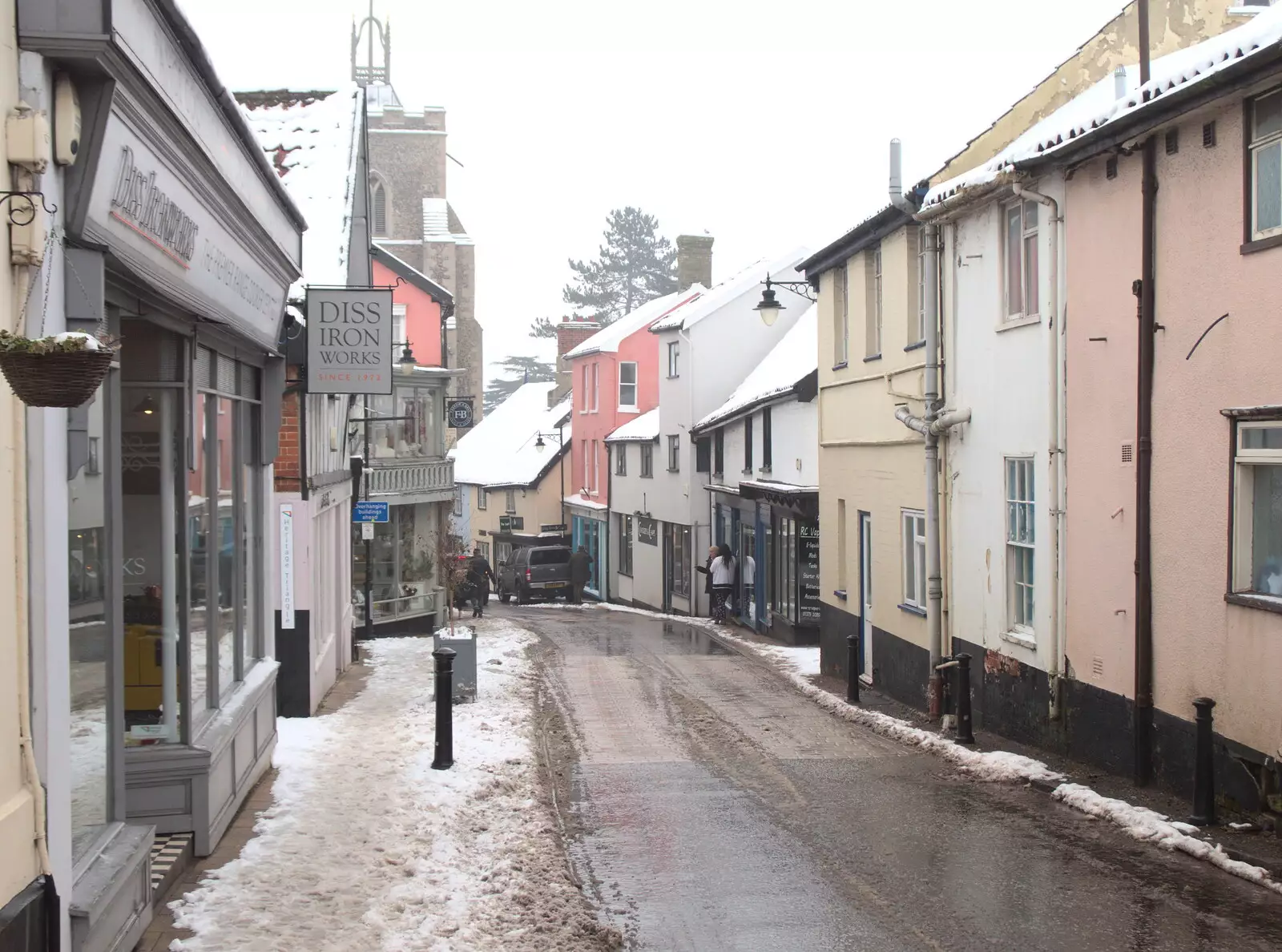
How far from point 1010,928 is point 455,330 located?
179ft

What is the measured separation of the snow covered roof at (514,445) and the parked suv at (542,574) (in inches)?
370

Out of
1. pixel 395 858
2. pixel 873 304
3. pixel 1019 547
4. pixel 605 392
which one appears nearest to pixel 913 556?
pixel 1019 547

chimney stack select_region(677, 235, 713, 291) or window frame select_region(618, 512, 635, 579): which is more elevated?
chimney stack select_region(677, 235, 713, 291)

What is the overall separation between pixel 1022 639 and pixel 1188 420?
3844mm

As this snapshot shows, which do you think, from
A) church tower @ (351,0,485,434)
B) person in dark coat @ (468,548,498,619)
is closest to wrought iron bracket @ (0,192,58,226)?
person in dark coat @ (468,548,498,619)

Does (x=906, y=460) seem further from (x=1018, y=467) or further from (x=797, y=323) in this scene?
(x=797, y=323)

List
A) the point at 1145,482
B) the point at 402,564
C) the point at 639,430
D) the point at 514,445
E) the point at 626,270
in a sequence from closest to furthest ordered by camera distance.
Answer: the point at 1145,482 < the point at 402,564 < the point at 639,430 < the point at 514,445 < the point at 626,270

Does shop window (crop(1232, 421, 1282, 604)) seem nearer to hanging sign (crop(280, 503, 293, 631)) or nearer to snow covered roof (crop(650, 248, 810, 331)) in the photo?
hanging sign (crop(280, 503, 293, 631))

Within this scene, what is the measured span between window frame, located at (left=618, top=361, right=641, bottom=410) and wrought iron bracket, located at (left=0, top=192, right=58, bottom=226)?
4163 cm

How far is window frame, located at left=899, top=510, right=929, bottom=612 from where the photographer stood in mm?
16406

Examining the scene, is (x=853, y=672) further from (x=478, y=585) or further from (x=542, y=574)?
(x=542, y=574)

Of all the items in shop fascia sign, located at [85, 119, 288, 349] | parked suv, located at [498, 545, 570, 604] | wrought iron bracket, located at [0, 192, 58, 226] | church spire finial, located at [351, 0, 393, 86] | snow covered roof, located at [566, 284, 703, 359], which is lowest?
parked suv, located at [498, 545, 570, 604]

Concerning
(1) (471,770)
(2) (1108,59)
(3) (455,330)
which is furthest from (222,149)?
(3) (455,330)

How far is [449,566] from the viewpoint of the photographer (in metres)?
30.4
